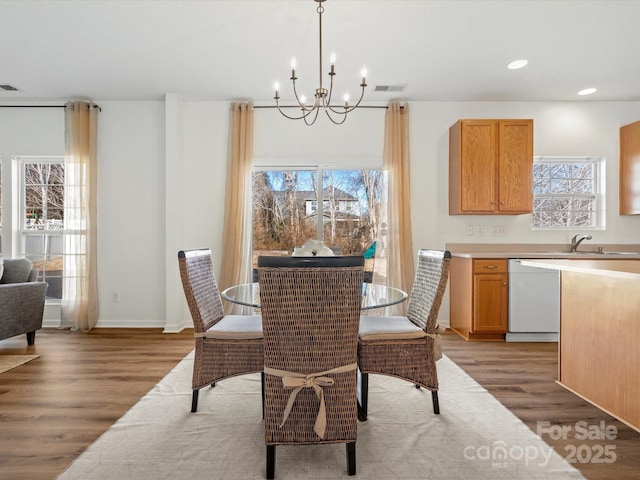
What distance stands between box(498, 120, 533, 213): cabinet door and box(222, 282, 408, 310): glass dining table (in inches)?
86.8

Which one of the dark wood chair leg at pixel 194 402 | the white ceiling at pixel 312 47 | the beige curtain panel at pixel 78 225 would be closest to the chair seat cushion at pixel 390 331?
the dark wood chair leg at pixel 194 402

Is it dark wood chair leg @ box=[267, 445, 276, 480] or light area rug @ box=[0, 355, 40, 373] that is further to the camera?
light area rug @ box=[0, 355, 40, 373]

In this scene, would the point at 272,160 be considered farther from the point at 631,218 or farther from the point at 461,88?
the point at 631,218

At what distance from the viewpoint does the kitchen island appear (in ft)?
6.06

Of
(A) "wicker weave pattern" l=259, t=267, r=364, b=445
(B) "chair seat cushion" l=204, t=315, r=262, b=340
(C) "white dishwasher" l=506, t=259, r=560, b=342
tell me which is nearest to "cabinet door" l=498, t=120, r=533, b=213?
(C) "white dishwasher" l=506, t=259, r=560, b=342

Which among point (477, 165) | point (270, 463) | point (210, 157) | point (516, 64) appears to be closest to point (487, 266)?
point (477, 165)

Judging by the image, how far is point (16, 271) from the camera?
356 cm

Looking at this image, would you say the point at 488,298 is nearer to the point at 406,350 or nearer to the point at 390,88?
the point at 406,350

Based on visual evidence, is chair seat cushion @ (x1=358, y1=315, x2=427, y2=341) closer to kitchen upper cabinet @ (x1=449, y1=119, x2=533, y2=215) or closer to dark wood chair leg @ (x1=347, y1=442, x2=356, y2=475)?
dark wood chair leg @ (x1=347, y1=442, x2=356, y2=475)

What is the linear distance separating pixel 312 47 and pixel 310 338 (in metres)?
2.53

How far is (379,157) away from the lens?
4.25m

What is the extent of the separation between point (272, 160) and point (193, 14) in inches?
72.8

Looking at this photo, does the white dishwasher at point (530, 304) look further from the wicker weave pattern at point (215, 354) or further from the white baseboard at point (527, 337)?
the wicker weave pattern at point (215, 354)

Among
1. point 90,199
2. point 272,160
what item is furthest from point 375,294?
point 90,199
